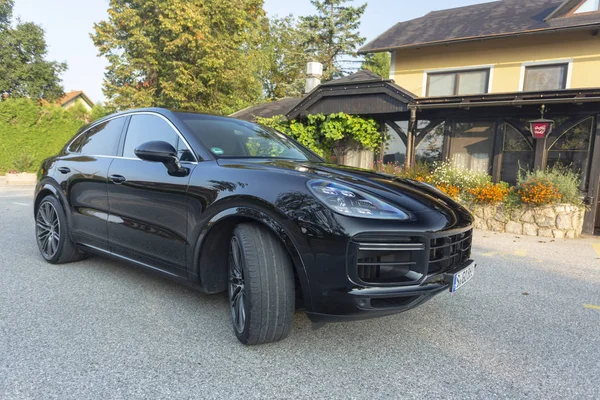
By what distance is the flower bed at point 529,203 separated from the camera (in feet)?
24.2

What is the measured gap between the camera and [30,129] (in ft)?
57.7

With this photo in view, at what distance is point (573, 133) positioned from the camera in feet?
27.8

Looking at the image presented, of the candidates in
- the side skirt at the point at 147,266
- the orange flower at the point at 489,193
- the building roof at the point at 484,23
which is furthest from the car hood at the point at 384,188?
the building roof at the point at 484,23

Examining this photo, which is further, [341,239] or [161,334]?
[161,334]

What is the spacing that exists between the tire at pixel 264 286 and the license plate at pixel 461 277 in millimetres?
930

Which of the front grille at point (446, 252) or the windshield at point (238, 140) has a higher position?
the windshield at point (238, 140)

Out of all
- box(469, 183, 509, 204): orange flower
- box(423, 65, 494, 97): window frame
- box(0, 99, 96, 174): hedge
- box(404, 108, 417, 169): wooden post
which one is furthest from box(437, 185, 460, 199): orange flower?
box(0, 99, 96, 174): hedge

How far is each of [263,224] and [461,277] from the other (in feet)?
4.05

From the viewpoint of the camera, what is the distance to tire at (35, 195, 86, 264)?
379 centimetres

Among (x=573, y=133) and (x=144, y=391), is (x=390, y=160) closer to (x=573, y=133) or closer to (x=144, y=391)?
(x=573, y=133)

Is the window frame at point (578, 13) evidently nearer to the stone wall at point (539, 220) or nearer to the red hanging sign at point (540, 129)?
the red hanging sign at point (540, 129)

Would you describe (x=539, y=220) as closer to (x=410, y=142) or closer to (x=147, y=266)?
(x=410, y=142)

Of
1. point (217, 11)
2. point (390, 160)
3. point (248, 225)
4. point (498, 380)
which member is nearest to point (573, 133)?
point (390, 160)

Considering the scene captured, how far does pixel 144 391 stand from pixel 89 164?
238 centimetres
